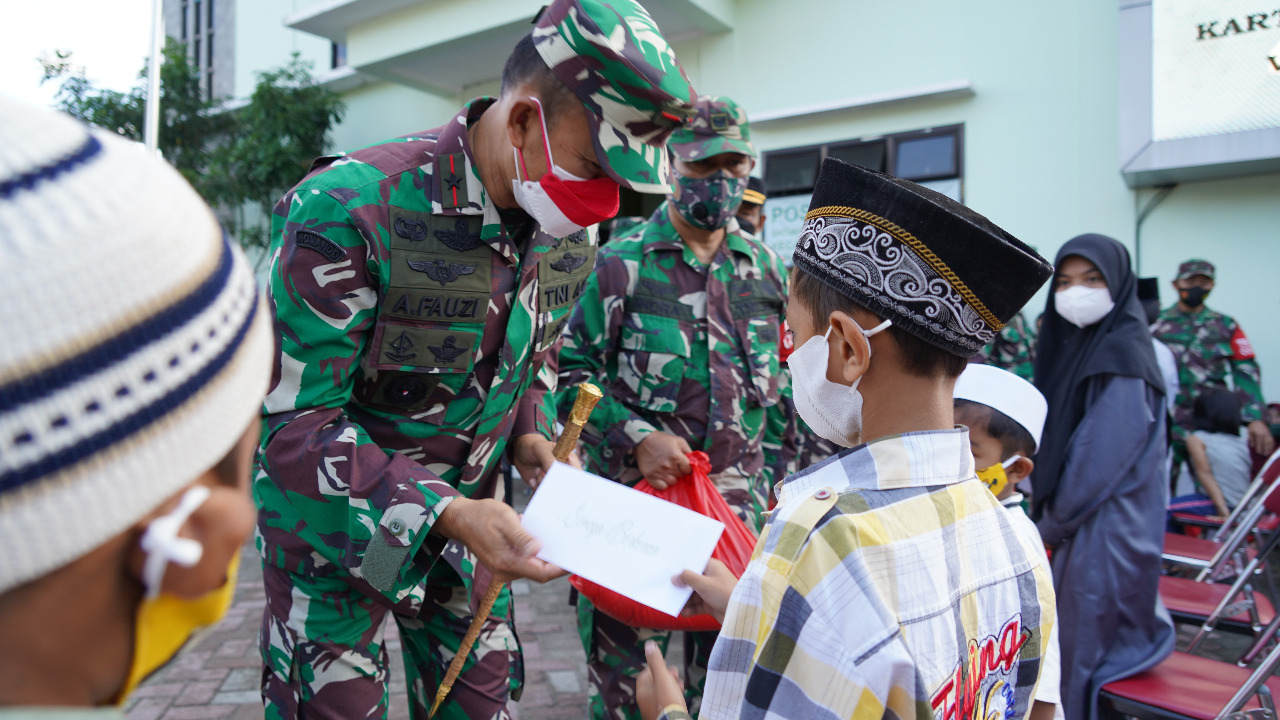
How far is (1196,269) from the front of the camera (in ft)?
19.2

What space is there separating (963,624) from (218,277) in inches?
42.2

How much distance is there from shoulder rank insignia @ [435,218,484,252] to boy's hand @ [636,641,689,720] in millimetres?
1001

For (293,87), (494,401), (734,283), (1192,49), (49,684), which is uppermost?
(293,87)

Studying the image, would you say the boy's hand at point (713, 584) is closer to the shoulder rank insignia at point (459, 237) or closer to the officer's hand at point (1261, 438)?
the shoulder rank insignia at point (459, 237)

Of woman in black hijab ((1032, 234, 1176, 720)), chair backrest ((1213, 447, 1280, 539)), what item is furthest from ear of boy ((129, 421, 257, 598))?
chair backrest ((1213, 447, 1280, 539))

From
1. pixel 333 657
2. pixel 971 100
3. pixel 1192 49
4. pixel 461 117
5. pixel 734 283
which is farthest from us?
pixel 971 100

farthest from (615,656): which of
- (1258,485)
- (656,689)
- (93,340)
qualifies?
(1258,485)

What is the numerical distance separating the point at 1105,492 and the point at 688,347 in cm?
158

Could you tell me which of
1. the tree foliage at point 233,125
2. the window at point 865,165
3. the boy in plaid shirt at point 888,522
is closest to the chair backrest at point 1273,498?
the boy in plaid shirt at point 888,522

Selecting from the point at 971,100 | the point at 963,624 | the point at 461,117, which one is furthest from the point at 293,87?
the point at 963,624

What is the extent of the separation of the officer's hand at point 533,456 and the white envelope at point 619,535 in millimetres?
357

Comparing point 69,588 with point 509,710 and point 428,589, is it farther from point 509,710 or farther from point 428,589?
point 509,710

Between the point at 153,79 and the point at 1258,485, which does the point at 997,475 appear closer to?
the point at 1258,485

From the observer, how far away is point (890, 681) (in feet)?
3.44
